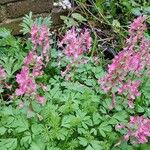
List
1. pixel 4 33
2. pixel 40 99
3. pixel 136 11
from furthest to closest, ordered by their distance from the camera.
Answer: pixel 136 11 → pixel 4 33 → pixel 40 99

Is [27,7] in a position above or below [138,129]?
above

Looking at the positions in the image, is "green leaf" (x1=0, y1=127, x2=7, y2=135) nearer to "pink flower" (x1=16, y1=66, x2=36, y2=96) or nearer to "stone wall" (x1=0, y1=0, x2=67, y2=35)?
"pink flower" (x1=16, y1=66, x2=36, y2=96)

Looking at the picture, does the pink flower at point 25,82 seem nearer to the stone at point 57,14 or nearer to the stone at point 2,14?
the stone at point 2,14

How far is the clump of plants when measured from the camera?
205cm

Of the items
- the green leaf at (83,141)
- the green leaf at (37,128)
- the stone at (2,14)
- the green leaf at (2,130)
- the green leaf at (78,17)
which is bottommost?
the green leaf at (83,141)

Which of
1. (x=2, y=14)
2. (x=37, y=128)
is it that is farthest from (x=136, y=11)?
(x=37, y=128)

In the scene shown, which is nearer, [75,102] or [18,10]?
[75,102]

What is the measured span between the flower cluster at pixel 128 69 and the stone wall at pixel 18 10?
78cm

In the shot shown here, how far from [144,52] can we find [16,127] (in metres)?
0.80

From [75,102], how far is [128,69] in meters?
0.33

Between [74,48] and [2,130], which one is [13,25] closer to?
[74,48]

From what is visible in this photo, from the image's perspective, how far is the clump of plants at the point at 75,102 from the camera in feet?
6.74

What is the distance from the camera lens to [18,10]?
2.86 meters

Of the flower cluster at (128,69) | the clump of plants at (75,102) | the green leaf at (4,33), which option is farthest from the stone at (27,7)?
the flower cluster at (128,69)
